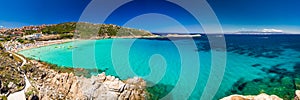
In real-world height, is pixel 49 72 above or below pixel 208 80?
above

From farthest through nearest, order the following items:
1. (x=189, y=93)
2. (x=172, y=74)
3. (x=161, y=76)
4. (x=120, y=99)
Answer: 1. (x=172, y=74)
2. (x=161, y=76)
3. (x=189, y=93)
4. (x=120, y=99)

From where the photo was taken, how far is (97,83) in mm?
13828

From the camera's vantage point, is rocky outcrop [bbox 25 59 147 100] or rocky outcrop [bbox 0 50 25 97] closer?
rocky outcrop [bbox 0 50 25 97]

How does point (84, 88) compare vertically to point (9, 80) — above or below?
below

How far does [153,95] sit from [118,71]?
782cm

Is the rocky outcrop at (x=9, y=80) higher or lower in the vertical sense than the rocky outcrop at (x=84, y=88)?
higher

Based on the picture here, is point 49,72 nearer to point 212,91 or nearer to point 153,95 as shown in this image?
point 153,95

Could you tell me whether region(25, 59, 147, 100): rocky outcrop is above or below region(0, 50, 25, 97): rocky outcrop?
below

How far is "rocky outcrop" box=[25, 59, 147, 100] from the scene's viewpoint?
13203mm

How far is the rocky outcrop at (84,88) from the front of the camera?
43.3 feet

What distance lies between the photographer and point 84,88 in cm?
1404

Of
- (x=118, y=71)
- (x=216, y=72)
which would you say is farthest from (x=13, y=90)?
(x=216, y=72)

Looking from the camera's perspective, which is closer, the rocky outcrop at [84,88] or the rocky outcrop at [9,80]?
the rocky outcrop at [9,80]

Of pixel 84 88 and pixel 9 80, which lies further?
pixel 84 88
